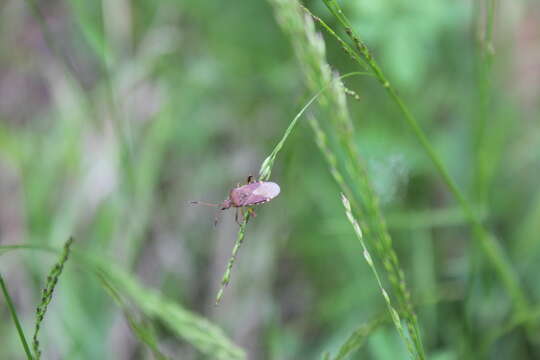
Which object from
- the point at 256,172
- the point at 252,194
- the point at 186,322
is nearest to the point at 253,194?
the point at 252,194

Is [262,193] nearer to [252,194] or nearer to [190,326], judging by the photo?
[252,194]

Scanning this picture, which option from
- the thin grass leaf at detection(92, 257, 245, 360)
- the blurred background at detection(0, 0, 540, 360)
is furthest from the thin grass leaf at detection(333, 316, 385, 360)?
the blurred background at detection(0, 0, 540, 360)

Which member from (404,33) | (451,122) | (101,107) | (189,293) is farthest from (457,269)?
(101,107)

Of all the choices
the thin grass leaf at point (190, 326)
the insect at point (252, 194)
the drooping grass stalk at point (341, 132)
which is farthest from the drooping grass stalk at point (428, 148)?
the thin grass leaf at point (190, 326)

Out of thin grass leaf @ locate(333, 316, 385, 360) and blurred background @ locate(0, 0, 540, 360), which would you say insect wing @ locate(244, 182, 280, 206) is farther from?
blurred background @ locate(0, 0, 540, 360)

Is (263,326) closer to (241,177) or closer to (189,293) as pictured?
(189,293)

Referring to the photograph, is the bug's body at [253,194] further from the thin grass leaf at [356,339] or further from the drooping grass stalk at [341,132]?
the thin grass leaf at [356,339]

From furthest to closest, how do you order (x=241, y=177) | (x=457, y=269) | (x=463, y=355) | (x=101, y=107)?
(x=101, y=107) < (x=241, y=177) < (x=457, y=269) < (x=463, y=355)

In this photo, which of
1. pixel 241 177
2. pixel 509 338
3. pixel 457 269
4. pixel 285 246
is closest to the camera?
pixel 509 338

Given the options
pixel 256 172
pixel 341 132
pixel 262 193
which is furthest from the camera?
pixel 256 172
